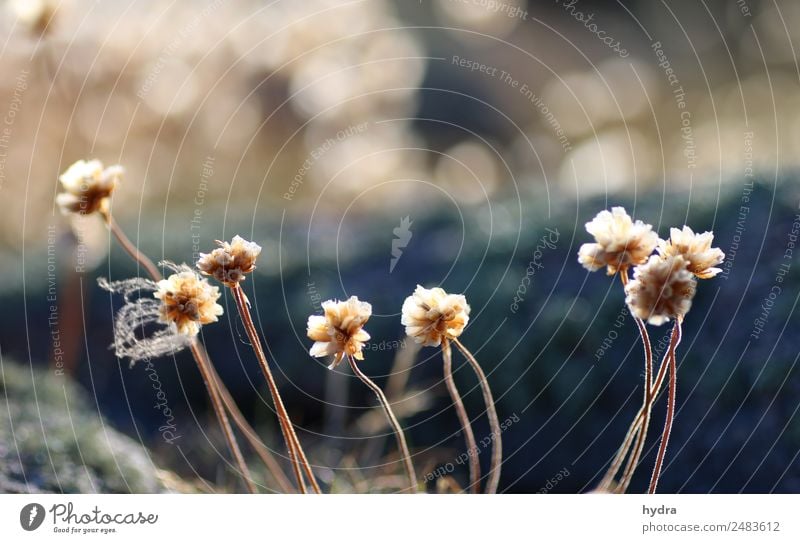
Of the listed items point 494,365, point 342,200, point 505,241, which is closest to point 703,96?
point 342,200

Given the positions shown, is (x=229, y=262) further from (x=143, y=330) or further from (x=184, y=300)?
(x=143, y=330)

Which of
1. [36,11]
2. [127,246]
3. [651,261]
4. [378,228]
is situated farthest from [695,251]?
[378,228]

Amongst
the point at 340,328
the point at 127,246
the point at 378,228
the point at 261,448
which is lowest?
the point at 261,448

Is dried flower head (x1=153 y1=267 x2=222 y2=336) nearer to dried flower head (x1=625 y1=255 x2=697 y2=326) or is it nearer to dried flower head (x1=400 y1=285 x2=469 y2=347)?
dried flower head (x1=400 y1=285 x2=469 y2=347)

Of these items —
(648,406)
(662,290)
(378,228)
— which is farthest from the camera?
(378,228)

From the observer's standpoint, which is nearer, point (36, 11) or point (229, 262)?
point (229, 262)

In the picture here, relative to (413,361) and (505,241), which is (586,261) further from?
(505,241)

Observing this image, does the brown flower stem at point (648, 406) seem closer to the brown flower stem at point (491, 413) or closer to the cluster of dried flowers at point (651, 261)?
the cluster of dried flowers at point (651, 261)
